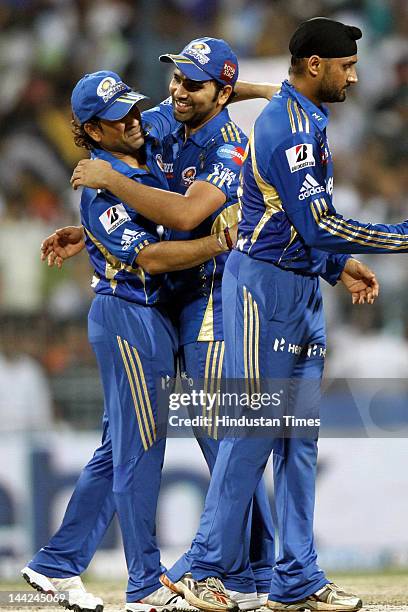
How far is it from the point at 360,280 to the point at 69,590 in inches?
67.4

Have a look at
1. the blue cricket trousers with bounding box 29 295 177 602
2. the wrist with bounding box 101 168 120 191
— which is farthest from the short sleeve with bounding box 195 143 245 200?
the blue cricket trousers with bounding box 29 295 177 602

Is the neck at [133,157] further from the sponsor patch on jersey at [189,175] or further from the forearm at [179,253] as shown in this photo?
the forearm at [179,253]

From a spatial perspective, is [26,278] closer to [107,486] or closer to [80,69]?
[80,69]

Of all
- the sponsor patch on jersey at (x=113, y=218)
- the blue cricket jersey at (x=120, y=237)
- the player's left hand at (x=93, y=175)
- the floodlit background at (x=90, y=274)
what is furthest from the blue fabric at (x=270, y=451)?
the floodlit background at (x=90, y=274)

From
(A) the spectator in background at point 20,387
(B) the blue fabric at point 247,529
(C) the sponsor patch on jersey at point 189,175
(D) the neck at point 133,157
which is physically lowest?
(B) the blue fabric at point 247,529

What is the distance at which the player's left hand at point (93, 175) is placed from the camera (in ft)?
13.3

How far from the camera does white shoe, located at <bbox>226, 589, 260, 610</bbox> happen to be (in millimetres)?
4059

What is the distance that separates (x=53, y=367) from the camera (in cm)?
789

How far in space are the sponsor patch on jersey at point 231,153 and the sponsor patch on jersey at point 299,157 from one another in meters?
0.36

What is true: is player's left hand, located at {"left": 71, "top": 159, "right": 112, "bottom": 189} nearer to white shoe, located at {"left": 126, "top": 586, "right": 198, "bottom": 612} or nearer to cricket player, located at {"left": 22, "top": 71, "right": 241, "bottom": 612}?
cricket player, located at {"left": 22, "top": 71, "right": 241, "bottom": 612}

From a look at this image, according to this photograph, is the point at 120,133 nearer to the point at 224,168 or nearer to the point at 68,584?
the point at 224,168

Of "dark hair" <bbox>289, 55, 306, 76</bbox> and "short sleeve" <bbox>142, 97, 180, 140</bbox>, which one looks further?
"short sleeve" <bbox>142, 97, 180, 140</bbox>

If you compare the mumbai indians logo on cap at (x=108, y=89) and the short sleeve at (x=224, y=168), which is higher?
the mumbai indians logo on cap at (x=108, y=89)

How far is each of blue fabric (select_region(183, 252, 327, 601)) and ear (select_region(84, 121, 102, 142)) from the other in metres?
0.70
